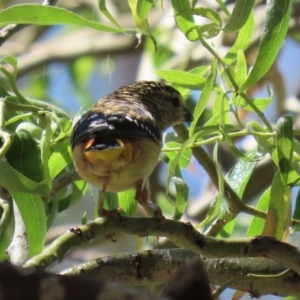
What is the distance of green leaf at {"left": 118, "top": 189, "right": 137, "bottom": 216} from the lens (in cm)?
222

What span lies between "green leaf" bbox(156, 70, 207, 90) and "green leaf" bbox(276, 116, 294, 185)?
0.41m

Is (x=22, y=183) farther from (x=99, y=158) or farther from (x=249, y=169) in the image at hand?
(x=249, y=169)

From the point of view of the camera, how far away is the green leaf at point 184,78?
212cm

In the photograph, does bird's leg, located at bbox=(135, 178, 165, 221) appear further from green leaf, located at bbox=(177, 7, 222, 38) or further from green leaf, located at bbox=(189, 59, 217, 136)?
green leaf, located at bbox=(177, 7, 222, 38)

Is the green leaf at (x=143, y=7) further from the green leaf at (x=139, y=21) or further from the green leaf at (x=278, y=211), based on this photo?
the green leaf at (x=278, y=211)

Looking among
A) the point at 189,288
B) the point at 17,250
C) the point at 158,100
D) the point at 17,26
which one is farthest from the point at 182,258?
the point at 158,100

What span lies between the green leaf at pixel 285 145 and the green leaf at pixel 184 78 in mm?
414

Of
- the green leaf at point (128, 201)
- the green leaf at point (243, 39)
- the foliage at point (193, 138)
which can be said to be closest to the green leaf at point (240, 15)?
the foliage at point (193, 138)

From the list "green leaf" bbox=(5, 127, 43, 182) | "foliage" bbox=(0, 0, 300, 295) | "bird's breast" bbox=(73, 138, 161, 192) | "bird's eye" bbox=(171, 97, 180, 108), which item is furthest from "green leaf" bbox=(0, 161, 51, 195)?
"bird's eye" bbox=(171, 97, 180, 108)

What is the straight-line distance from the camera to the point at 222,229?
7.23 ft

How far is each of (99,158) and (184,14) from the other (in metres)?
0.48

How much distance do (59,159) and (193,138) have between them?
45 cm

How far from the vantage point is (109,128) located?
2.14 metres

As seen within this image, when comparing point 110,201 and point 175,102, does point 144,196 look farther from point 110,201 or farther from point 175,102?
point 175,102
